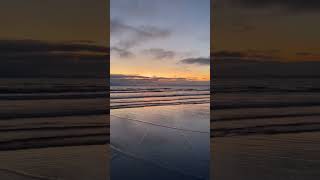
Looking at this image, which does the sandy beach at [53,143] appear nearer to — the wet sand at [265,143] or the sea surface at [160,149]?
the sea surface at [160,149]

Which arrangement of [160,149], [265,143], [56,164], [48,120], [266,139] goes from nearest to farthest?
[56,164] < [160,149] < [265,143] < [266,139] < [48,120]

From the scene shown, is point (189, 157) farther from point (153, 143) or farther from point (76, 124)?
point (76, 124)

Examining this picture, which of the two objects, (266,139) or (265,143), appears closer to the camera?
(265,143)

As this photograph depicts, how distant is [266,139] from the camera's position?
351cm

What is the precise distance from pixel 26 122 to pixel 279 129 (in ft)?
Result: 10.5

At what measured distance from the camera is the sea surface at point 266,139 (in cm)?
243

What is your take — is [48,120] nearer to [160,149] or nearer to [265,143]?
[160,149]

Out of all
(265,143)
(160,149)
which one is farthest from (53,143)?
(265,143)

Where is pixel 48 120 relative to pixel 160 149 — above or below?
above

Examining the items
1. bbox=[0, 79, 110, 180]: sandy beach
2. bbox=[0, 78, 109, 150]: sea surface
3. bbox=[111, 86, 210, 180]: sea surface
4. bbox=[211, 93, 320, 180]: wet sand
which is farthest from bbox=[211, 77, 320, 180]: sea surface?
bbox=[0, 78, 109, 150]: sea surface

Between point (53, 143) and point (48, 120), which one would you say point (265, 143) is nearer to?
point (53, 143)

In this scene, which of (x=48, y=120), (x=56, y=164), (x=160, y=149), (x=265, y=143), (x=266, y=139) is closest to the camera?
(x=56, y=164)

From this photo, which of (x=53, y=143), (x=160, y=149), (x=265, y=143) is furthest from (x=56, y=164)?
(x=265, y=143)

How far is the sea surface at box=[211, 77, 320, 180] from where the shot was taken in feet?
7.97
